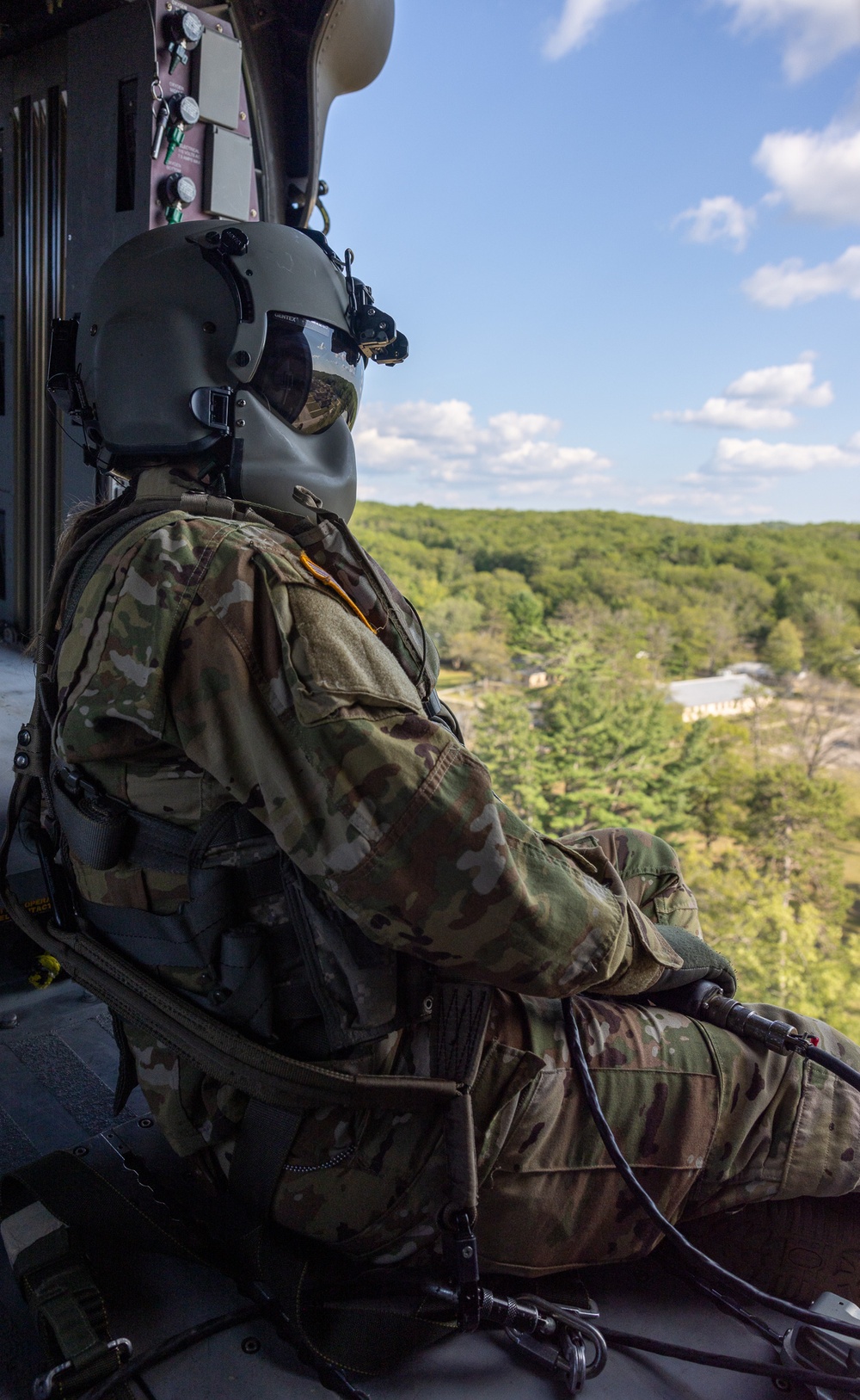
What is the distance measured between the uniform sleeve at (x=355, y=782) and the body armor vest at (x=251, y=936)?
79 mm

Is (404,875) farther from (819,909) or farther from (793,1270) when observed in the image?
(819,909)

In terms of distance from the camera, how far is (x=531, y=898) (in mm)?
1111

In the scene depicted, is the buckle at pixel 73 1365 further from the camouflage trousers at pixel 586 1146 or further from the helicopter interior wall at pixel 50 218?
the helicopter interior wall at pixel 50 218

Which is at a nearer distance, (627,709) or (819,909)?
(819,909)

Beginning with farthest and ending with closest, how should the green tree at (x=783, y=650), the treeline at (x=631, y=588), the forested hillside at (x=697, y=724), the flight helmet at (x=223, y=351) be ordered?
1. the treeline at (x=631, y=588)
2. the green tree at (x=783, y=650)
3. the forested hillside at (x=697, y=724)
4. the flight helmet at (x=223, y=351)

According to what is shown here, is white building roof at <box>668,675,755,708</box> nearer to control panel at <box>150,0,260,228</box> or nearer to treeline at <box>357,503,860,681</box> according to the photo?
treeline at <box>357,503,860,681</box>

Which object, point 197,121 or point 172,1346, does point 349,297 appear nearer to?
point 197,121

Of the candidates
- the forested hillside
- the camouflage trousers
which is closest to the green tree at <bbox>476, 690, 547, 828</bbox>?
the forested hillside

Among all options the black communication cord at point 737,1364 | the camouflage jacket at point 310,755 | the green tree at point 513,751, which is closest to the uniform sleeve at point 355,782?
the camouflage jacket at point 310,755

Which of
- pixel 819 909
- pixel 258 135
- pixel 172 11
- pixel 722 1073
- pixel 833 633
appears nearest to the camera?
pixel 722 1073

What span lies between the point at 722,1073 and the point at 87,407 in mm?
1351

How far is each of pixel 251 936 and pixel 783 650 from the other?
33.1 meters

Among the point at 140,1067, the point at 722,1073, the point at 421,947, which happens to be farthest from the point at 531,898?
the point at 140,1067

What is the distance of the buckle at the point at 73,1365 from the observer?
108 centimetres
